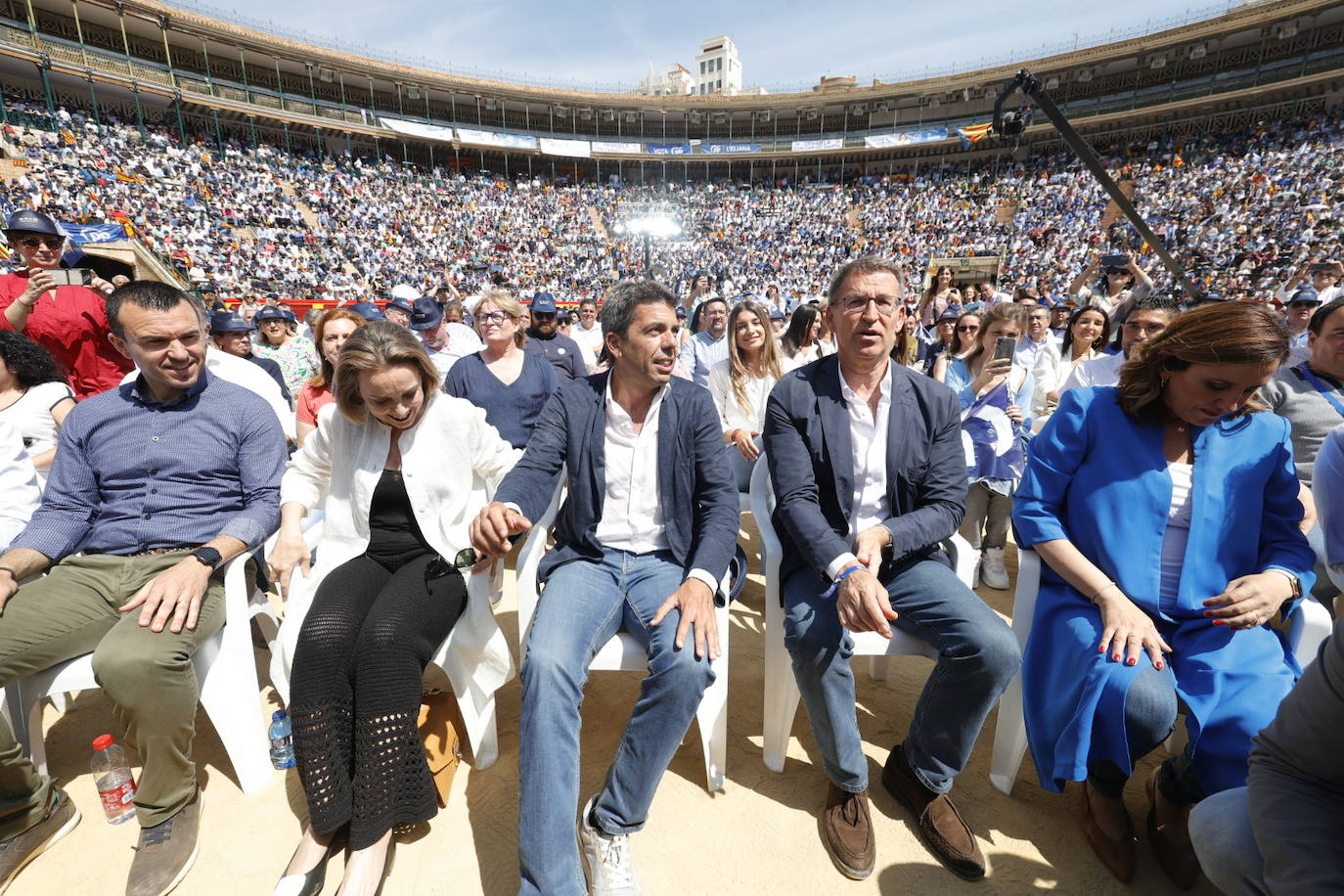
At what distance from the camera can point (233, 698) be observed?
2.15 meters

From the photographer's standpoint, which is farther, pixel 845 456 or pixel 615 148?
pixel 615 148

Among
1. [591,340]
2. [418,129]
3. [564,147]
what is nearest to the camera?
[591,340]

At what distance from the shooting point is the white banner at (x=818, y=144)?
111 ft

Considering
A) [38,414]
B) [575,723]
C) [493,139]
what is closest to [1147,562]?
[575,723]

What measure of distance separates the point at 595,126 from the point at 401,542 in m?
39.2

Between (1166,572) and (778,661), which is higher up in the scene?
(1166,572)

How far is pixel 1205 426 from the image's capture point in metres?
1.91

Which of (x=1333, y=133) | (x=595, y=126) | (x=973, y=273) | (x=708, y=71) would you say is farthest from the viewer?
(x=708, y=71)

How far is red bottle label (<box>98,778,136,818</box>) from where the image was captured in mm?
1983

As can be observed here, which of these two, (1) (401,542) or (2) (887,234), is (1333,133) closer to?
(2) (887,234)

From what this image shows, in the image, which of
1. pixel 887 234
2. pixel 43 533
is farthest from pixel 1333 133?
pixel 43 533

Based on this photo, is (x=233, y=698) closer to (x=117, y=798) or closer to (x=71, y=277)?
(x=117, y=798)

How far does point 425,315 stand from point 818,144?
3536 centimetres

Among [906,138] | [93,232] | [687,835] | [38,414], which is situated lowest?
[687,835]
